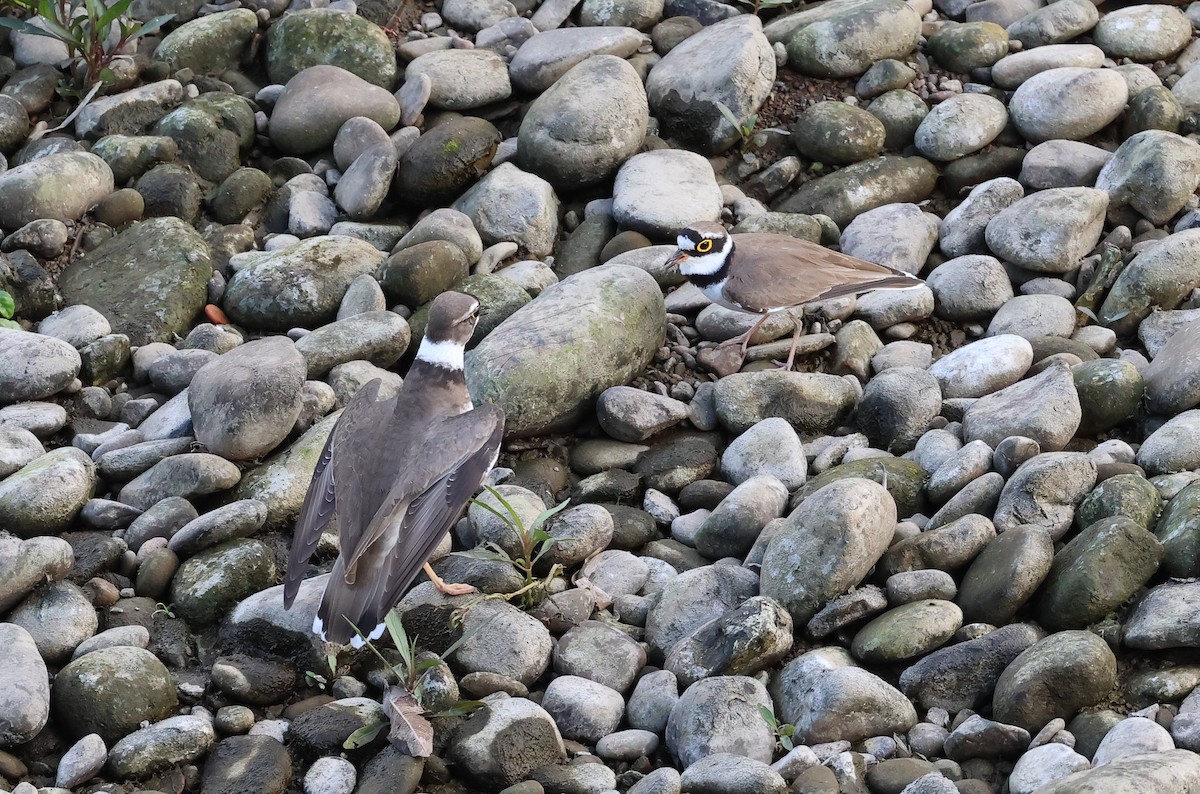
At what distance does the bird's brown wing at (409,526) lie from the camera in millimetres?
5188

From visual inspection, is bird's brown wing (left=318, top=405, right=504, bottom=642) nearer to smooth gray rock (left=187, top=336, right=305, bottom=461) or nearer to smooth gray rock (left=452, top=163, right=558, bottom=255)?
smooth gray rock (left=187, top=336, right=305, bottom=461)

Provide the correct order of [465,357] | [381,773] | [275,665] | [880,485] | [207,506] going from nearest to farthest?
[381,773] < [275,665] < [880,485] < [207,506] < [465,357]

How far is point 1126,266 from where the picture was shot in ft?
24.8

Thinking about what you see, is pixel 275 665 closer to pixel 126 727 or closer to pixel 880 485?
pixel 126 727

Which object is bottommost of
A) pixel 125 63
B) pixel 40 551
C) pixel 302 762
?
pixel 302 762

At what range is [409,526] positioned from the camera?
Answer: 5469 mm

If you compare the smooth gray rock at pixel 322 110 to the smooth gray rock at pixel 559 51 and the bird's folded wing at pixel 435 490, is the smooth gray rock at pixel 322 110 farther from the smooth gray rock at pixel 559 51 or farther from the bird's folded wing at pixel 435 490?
the bird's folded wing at pixel 435 490

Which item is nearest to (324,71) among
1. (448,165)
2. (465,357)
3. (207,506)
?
(448,165)

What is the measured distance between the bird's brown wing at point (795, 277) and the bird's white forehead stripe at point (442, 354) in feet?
6.00

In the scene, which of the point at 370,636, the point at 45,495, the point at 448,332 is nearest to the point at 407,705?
the point at 370,636

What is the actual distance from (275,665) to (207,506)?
1.21 metres

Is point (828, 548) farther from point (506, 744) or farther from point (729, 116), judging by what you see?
point (729, 116)

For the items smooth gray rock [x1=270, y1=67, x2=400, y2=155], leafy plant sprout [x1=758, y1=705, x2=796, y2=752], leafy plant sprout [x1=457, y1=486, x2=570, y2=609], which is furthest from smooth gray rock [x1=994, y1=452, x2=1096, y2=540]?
smooth gray rock [x1=270, y1=67, x2=400, y2=155]

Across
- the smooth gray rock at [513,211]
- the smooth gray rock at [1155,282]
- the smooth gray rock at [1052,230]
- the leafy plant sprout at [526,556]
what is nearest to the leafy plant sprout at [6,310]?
the smooth gray rock at [513,211]
